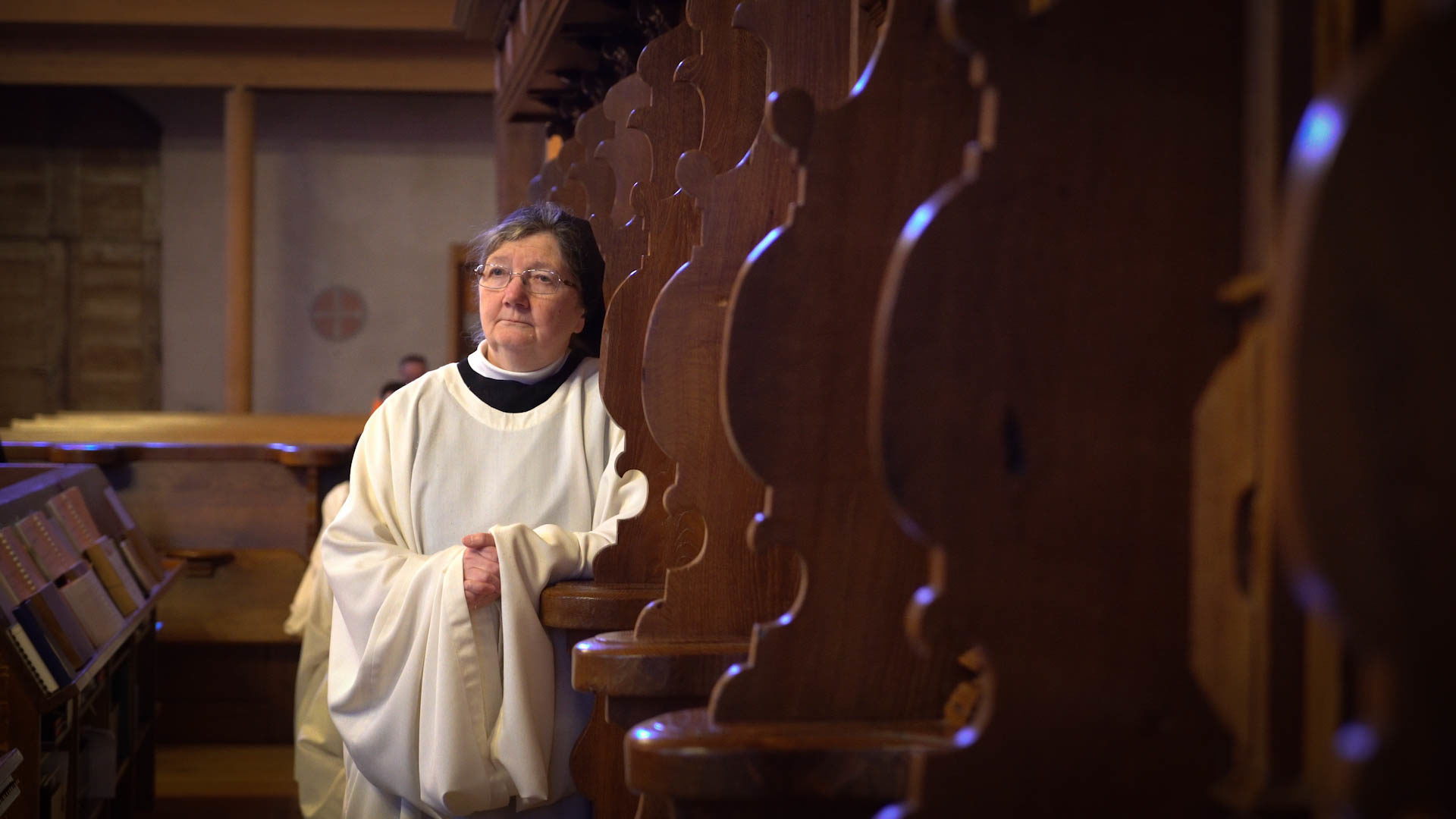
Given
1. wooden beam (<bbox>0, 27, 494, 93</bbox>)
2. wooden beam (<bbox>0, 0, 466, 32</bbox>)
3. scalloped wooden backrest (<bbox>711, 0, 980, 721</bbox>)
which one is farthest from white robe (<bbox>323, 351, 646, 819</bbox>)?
wooden beam (<bbox>0, 27, 494, 93</bbox>)

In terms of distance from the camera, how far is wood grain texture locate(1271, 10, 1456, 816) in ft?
2.43

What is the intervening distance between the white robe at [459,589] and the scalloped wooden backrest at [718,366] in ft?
2.11

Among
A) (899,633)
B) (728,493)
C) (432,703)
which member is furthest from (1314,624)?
(432,703)

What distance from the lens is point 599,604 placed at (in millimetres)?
2559

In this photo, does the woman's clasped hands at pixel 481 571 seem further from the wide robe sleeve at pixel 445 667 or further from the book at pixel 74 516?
the book at pixel 74 516

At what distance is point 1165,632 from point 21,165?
47.9 ft

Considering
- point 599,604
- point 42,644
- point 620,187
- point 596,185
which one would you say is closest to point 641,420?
point 599,604

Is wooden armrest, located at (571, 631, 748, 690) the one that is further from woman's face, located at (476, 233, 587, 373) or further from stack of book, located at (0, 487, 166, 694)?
stack of book, located at (0, 487, 166, 694)

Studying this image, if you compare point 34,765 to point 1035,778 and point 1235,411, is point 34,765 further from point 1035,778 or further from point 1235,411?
point 1235,411

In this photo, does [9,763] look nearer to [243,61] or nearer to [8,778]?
[8,778]

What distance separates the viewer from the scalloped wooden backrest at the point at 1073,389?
111 cm

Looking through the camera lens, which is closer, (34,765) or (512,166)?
(34,765)

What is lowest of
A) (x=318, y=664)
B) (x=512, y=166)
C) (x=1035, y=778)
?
(x=318, y=664)

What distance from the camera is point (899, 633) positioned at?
1555 millimetres
